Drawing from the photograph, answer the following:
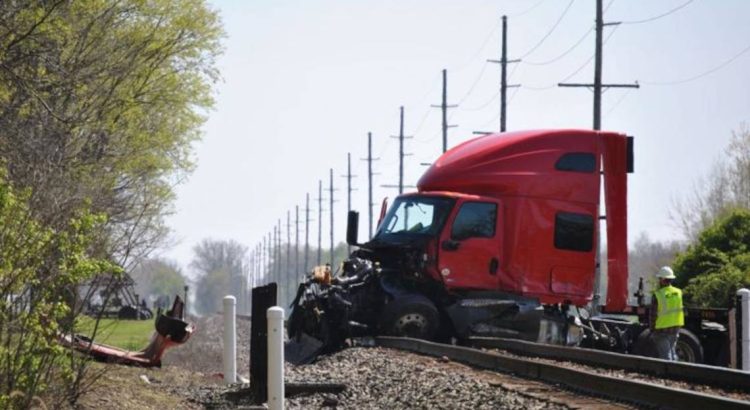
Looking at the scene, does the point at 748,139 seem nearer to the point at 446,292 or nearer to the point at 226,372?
the point at 446,292

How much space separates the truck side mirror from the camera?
2564 cm

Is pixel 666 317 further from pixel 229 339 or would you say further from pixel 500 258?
pixel 229 339

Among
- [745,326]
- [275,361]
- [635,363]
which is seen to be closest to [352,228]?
[745,326]

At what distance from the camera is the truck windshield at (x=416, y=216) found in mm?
Result: 24453

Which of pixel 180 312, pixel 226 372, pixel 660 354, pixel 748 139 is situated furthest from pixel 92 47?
pixel 748 139

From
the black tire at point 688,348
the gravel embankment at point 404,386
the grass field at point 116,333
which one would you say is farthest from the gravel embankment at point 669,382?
the grass field at point 116,333

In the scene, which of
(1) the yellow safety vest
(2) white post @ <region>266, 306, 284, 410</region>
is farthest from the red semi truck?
(2) white post @ <region>266, 306, 284, 410</region>

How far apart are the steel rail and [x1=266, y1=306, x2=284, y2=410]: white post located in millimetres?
4331

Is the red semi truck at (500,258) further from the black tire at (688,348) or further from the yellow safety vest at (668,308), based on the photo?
the yellow safety vest at (668,308)

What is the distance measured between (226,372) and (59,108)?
7213 mm

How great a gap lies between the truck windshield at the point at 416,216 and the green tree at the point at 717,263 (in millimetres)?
8215

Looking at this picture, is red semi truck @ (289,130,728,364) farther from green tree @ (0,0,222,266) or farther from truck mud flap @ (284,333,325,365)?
green tree @ (0,0,222,266)

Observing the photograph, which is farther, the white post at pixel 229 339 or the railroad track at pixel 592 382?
the white post at pixel 229 339

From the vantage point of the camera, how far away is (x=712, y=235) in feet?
113
